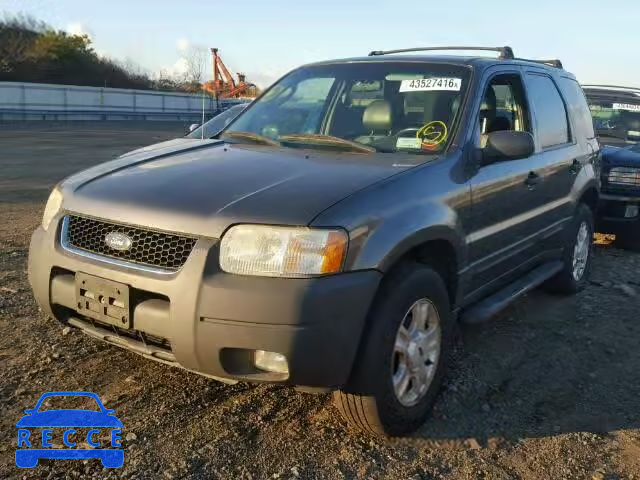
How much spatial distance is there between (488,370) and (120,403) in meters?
2.18

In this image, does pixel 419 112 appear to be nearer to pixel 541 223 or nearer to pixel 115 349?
pixel 541 223

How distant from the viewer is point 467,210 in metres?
3.47

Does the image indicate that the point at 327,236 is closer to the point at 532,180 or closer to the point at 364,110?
the point at 364,110

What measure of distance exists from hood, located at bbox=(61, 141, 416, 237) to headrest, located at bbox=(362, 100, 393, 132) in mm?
420

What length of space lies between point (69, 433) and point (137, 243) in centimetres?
96

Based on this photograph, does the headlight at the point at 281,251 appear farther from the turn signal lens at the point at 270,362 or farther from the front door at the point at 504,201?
the front door at the point at 504,201

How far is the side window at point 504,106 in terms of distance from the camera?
13.1 feet

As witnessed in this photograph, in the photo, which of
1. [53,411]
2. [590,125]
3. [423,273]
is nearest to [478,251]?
[423,273]

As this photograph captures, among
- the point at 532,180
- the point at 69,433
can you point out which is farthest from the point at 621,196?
the point at 69,433

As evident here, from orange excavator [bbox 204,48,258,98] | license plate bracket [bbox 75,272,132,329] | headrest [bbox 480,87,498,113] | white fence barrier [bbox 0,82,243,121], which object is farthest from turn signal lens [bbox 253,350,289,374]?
orange excavator [bbox 204,48,258,98]

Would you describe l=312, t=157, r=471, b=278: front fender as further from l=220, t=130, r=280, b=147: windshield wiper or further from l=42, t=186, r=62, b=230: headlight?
l=42, t=186, r=62, b=230: headlight

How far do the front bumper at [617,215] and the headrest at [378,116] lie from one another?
4307 millimetres

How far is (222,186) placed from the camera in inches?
117

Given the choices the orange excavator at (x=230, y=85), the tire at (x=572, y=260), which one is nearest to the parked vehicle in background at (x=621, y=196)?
the tire at (x=572, y=260)
